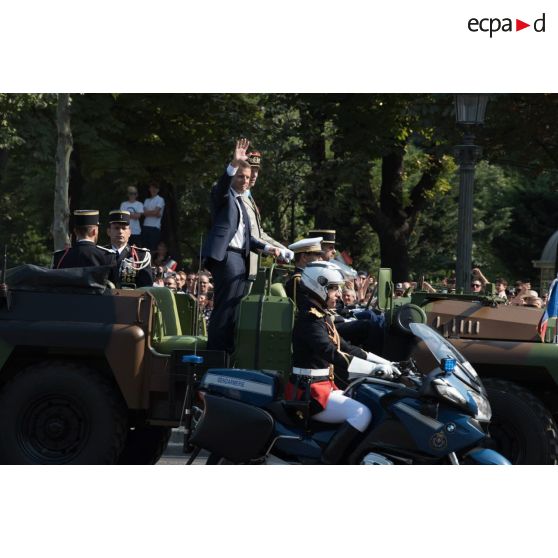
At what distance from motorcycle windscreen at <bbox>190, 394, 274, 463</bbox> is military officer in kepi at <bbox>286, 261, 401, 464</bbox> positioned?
0.92 ft

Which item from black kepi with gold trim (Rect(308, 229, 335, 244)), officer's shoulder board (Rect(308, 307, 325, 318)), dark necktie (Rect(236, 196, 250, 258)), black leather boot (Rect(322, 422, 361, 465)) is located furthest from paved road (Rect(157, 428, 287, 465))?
officer's shoulder board (Rect(308, 307, 325, 318))

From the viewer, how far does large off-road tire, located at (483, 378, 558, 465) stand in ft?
29.6

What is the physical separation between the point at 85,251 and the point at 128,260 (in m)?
0.39

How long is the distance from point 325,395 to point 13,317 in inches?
96.0

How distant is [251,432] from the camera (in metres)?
8.39

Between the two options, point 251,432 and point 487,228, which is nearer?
point 251,432

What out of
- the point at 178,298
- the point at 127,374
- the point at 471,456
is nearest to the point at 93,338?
the point at 127,374

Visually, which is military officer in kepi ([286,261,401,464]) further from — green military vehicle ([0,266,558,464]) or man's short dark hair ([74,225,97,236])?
man's short dark hair ([74,225,97,236])

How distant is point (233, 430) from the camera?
27.7 feet

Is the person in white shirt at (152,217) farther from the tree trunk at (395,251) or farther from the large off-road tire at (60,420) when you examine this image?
the large off-road tire at (60,420)

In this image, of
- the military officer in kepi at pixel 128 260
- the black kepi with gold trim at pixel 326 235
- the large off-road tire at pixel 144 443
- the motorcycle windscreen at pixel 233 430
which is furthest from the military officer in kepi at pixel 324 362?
the black kepi with gold trim at pixel 326 235

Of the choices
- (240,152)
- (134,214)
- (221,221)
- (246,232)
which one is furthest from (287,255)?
(134,214)

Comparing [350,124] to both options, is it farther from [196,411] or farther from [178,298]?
[196,411]

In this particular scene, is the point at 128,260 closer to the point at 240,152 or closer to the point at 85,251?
the point at 85,251
